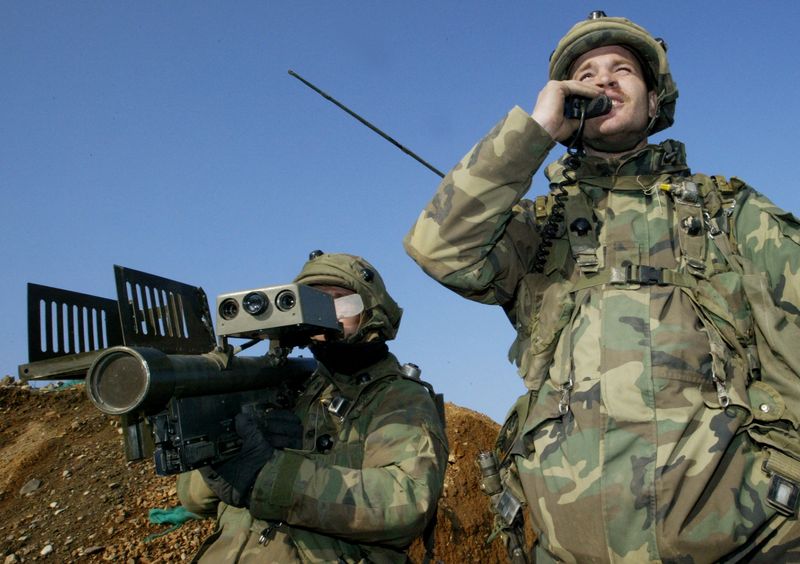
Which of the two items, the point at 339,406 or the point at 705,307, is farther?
the point at 339,406

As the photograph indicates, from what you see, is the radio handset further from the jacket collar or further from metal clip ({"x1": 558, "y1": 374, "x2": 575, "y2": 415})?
metal clip ({"x1": 558, "y1": 374, "x2": 575, "y2": 415})

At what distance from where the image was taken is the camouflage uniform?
391 centimetres

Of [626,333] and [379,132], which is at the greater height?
[379,132]

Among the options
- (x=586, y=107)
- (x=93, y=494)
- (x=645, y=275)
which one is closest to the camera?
(x=645, y=275)

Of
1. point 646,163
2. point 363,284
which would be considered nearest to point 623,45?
point 646,163

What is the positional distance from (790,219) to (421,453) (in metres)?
2.43

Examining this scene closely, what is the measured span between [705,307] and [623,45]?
58.3 inches

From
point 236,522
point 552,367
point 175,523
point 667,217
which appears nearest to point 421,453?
point 236,522

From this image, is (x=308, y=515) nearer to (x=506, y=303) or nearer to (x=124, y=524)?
(x=506, y=303)

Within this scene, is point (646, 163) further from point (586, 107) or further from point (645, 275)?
point (645, 275)

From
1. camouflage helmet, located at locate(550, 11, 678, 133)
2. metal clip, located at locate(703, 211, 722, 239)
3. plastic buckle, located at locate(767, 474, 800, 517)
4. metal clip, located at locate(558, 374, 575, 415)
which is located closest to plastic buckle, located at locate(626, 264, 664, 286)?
metal clip, located at locate(703, 211, 722, 239)

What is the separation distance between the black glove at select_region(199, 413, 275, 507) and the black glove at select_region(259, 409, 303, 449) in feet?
1.03

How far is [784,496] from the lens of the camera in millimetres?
2408

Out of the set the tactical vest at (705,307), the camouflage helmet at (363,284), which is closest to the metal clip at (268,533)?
the camouflage helmet at (363,284)
